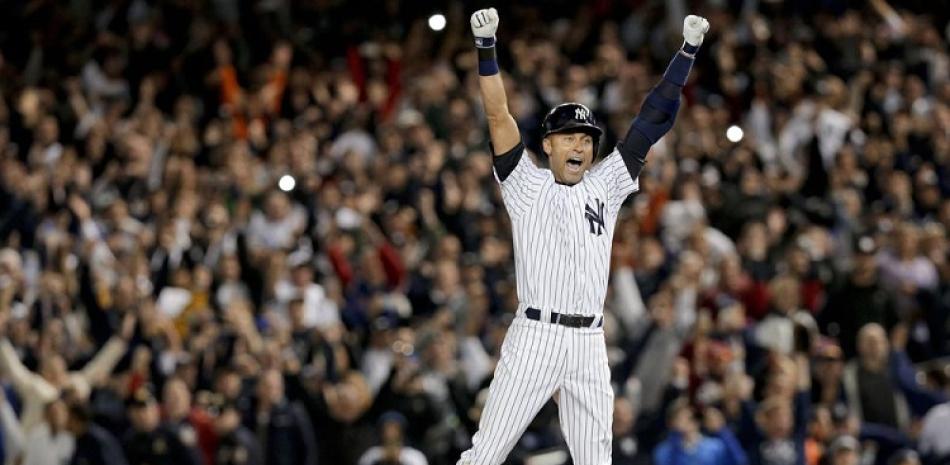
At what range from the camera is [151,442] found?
13117 mm

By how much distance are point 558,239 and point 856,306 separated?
7049 millimetres

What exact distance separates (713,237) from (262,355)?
4301 millimetres

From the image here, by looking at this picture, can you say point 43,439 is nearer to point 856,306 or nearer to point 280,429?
point 280,429

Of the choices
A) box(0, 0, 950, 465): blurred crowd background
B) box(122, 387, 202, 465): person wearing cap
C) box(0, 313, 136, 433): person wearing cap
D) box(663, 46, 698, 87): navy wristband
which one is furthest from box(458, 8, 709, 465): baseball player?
box(0, 313, 136, 433): person wearing cap

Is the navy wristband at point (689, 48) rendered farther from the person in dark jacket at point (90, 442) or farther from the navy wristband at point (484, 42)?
the person in dark jacket at point (90, 442)

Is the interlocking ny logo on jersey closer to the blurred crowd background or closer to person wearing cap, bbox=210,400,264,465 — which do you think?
the blurred crowd background

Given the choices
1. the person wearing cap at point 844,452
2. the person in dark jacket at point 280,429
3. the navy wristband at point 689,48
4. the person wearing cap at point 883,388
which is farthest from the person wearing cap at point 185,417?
the navy wristband at point 689,48

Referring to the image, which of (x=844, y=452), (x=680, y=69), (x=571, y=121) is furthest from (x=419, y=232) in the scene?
(x=571, y=121)

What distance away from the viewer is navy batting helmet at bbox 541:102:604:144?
8.87 m

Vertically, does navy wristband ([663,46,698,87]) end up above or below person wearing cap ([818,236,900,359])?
above

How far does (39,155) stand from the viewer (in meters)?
16.8

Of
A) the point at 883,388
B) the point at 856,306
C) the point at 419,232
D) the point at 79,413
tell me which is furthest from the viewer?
the point at 419,232

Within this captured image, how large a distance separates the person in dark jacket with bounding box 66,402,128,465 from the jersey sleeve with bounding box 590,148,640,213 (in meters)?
5.23

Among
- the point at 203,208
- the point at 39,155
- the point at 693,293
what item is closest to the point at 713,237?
the point at 693,293
